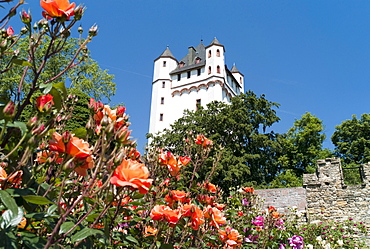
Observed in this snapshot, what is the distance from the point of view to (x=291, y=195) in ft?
32.3

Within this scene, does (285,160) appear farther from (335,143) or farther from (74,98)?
(74,98)

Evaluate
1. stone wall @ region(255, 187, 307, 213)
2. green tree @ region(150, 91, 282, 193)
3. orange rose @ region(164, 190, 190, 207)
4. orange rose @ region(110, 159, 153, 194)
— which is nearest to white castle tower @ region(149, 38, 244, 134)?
green tree @ region(150, 91, 282, 193)

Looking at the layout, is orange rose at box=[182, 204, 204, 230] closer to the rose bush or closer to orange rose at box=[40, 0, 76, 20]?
the rose bush

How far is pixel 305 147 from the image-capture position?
24.5 meters

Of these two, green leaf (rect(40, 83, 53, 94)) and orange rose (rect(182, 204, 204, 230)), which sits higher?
green leaf (rect(40, 83, 53, 94))

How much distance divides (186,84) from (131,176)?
31.9 metres

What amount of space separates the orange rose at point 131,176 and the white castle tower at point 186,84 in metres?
28.6

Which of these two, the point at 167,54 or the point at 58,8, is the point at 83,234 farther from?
the point at 167,54

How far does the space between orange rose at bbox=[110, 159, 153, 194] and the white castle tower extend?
28559mm

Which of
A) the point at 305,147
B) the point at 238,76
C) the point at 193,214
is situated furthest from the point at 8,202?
the point at 238,76

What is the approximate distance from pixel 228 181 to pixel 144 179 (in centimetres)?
1641

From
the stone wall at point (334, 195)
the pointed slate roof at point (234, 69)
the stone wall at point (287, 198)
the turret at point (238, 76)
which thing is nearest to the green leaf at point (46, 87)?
the stone wall at point (287, 198)

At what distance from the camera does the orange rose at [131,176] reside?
A: 88 centimetres

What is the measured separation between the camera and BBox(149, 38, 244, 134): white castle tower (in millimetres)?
30641
